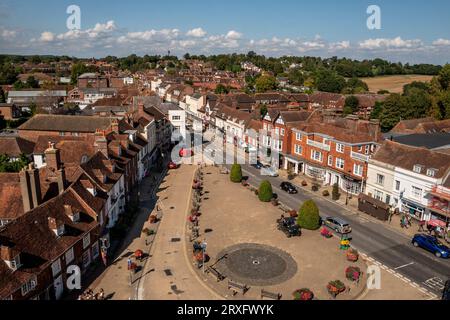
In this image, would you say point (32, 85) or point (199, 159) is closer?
point (199, 159)

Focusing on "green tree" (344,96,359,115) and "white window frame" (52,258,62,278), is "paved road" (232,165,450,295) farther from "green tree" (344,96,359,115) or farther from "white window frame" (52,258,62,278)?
"green tree" (344,96,359,115)

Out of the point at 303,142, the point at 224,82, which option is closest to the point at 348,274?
the point at 303,142

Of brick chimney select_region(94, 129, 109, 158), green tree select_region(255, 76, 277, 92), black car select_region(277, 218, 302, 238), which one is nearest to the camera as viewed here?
black car select_region(277, 218, 302, 238)

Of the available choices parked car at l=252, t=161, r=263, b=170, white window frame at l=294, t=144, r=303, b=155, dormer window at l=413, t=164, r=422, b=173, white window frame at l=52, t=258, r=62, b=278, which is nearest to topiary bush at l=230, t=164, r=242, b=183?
parked car at l=252, t=161, r=263, b=170

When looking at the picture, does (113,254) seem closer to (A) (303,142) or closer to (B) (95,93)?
(A) (303,142)

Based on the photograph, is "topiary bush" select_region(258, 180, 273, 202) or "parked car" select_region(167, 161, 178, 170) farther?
"parked car" select_region(167, 161, 178, 170)

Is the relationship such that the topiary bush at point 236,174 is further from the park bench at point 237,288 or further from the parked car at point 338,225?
the park bench at point 237,288

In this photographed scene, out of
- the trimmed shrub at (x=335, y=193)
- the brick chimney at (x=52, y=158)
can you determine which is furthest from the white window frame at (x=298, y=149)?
the brick chimney at (x=52, y=158)
